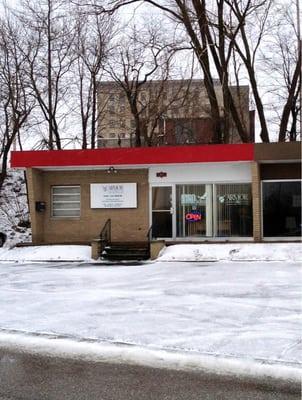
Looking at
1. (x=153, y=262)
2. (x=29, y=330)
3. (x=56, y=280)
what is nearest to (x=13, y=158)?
(x=153, y=262)

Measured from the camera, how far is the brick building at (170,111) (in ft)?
111

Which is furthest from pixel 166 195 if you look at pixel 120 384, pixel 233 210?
pixel 120 384

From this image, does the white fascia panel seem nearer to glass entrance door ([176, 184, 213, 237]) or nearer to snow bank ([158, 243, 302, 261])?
glass entrance door ([176, 184, 213, 237])

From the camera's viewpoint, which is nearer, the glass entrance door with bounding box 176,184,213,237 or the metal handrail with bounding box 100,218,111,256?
the metal handrail with bounding box 100,218,111,256

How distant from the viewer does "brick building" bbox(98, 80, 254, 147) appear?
33.7 m

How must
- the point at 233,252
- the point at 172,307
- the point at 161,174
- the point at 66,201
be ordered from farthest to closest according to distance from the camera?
the point at 66,201, the point at 161,174, the point at 233,252, the point at 172,307

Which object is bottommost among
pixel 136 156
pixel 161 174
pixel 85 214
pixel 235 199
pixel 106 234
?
pixel 106 234

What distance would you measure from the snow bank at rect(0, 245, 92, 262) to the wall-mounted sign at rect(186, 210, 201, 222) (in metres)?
3.98

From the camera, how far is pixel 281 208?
20172 millimetres

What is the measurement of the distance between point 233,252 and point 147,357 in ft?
37.2

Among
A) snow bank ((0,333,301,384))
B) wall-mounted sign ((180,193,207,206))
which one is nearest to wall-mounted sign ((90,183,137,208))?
wall-mounted sign ((180,193,207,206))

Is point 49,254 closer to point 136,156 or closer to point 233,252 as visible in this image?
point 136,156

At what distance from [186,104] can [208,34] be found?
552cm

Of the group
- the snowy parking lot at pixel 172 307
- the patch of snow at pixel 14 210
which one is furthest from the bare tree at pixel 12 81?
the snowy parking lot at pixel 172 307
